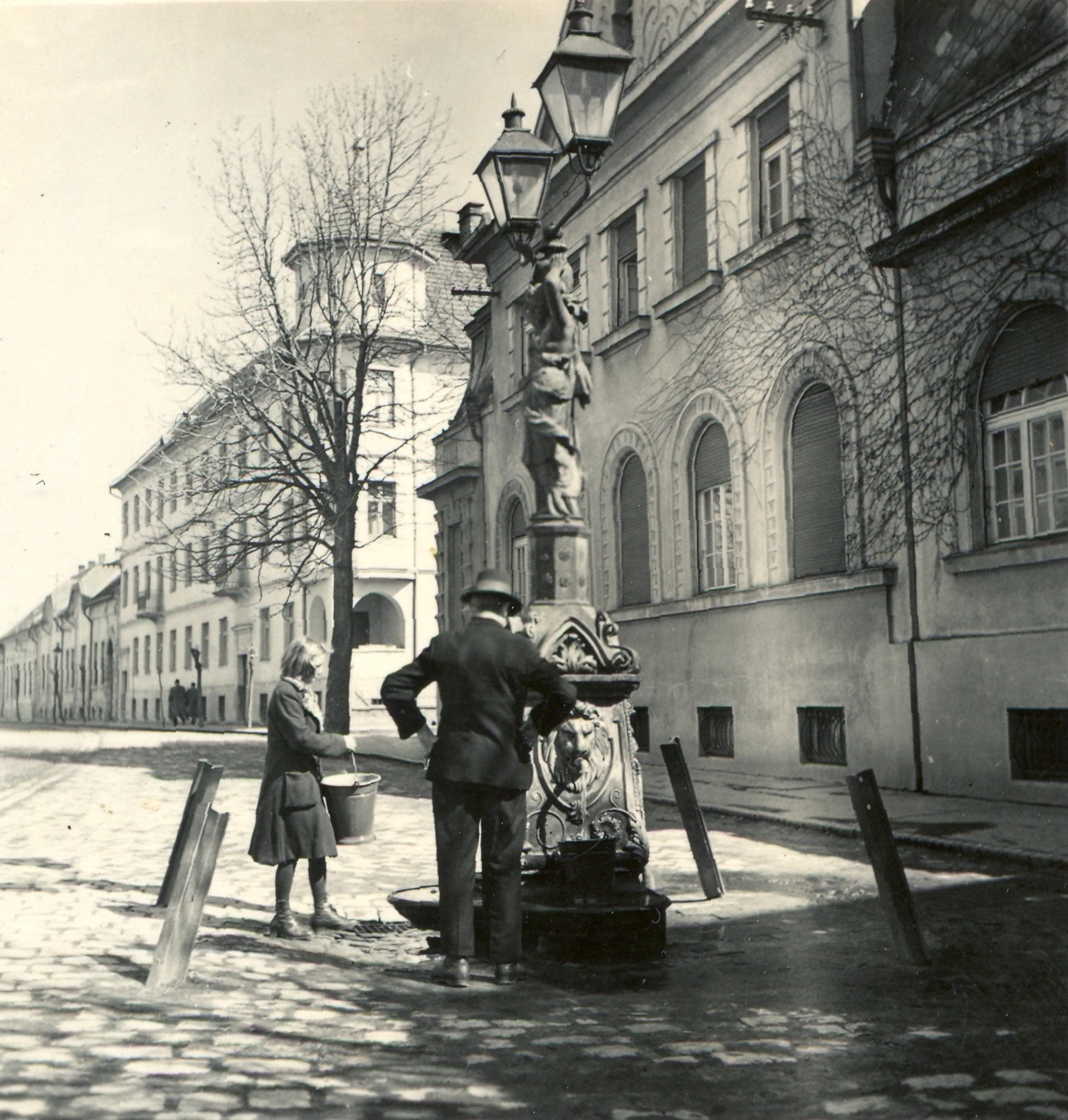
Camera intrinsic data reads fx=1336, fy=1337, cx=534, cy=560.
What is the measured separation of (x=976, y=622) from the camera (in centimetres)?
1309

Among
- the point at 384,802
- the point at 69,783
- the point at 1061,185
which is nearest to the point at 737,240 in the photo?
the point at 1061,185

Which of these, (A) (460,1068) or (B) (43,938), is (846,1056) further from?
(B) (43,938)

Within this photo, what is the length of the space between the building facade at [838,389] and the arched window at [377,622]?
72.0 ft

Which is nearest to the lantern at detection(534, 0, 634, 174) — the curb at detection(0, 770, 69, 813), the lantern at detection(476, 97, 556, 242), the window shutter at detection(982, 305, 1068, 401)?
the lantern at detection(476, 97, 556, 242)

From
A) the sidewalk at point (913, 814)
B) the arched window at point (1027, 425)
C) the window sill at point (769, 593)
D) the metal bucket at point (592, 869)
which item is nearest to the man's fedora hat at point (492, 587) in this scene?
the metal bucket at point (592, 869)

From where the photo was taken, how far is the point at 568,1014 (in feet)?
17.7

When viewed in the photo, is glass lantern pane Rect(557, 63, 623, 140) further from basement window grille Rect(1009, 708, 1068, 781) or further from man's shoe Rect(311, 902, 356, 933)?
basement window grille Rect(1009, 708, 1068, 781)

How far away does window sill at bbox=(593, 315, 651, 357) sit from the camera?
19341 millimetres

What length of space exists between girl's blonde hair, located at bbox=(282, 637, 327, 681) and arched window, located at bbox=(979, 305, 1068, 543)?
25.0 feet

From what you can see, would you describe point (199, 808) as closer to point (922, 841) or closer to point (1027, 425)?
point (922, 841)

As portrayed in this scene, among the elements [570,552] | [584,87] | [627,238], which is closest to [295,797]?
[570,552]

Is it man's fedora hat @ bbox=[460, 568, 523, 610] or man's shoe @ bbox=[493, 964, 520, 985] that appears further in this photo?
man's fedora hat @ bbox=[460, 568, 523, 610]

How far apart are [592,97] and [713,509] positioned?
10611mm

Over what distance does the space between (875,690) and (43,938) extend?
9.58m
